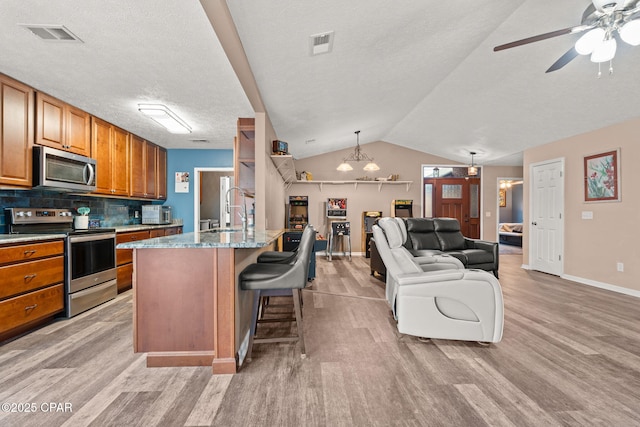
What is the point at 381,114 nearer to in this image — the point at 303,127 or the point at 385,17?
the point at 303,127

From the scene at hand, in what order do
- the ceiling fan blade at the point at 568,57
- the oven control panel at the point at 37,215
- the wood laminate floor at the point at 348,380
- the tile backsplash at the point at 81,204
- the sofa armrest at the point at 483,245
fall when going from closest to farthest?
the wood laminate floor at the point at 348,380 → the ceiling fan blade at the point at 568,57 → the oven control panel at the point at 37,215 → the tile backsplash at the point at 81,204 → the sofa armrest at the point at 483,245

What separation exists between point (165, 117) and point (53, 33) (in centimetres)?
159

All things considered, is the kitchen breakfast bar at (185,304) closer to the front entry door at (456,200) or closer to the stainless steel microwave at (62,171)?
the stainless steel microwave at (62,171)

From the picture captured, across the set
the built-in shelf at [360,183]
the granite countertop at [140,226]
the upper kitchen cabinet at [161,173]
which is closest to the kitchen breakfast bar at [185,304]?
the granite countertop at [140,226]

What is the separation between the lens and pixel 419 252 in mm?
4230

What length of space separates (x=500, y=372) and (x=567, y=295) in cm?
280

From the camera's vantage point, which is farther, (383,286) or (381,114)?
(381,114)

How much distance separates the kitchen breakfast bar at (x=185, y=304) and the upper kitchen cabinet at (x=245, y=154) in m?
1.97

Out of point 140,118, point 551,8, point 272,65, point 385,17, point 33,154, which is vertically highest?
point 551,8

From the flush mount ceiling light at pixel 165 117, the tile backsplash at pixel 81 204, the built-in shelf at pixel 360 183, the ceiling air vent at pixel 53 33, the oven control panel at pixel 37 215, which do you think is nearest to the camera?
the ceiling air vent at pixel 53 33

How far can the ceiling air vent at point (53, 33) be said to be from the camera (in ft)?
6.26

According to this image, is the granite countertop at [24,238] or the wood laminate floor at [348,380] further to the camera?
the granite countertop at [24,238]

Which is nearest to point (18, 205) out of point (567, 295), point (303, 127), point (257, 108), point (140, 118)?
point (140, 118)

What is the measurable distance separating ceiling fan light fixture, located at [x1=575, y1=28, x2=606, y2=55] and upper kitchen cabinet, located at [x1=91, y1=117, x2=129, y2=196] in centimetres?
496
